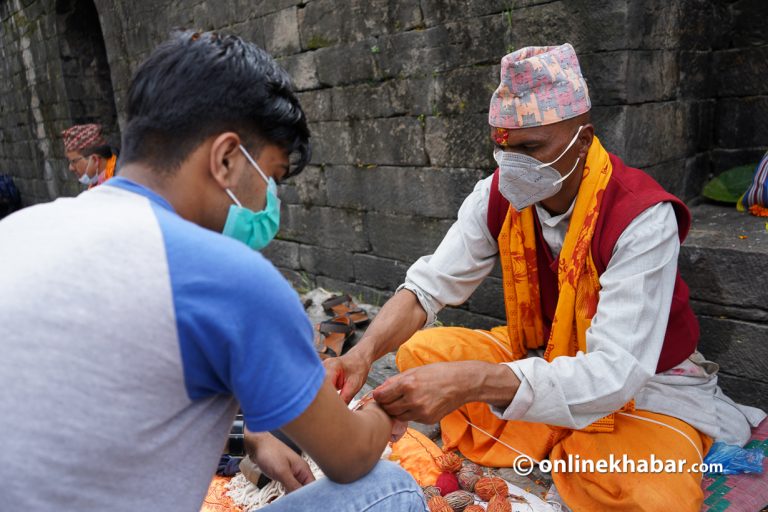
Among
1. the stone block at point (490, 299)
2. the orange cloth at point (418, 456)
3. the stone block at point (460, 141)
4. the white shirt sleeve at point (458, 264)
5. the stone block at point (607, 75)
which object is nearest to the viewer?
the orange cloth at point (418, 456)

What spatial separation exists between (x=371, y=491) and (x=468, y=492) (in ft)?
3.53

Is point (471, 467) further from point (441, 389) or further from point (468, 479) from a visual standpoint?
point (441, 389)

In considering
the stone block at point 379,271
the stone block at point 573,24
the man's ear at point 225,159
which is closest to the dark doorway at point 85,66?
the stone block at point 379,271

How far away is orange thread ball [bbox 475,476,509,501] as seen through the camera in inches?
89.9

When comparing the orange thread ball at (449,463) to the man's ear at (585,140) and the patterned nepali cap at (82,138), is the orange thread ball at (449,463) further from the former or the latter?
the patterned nepali cap at (82,138)

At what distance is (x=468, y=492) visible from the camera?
91.7 inches

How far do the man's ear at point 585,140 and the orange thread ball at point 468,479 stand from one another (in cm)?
132

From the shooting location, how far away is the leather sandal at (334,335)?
3895 mm

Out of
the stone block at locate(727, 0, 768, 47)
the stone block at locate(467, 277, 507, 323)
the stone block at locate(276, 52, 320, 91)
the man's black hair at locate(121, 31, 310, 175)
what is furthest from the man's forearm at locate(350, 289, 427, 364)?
the stone block at locate(276, 52, 320, 91)

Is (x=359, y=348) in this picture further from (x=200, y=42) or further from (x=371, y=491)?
(x=200, y=42)

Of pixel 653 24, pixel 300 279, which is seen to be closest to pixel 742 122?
pixel 653 24

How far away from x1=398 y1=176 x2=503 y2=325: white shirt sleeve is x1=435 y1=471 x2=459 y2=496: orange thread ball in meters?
0.67

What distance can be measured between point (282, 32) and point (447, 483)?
3872 mm

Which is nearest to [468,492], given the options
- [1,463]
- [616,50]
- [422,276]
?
[422,276]
